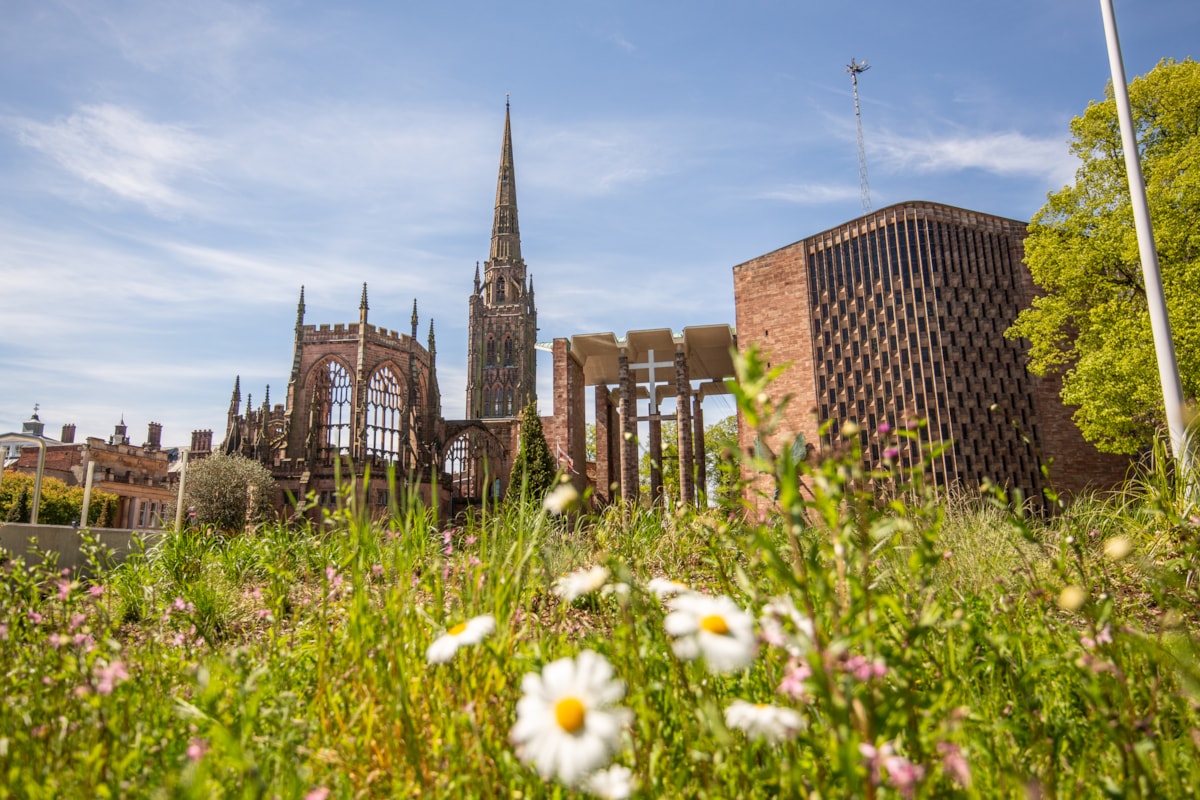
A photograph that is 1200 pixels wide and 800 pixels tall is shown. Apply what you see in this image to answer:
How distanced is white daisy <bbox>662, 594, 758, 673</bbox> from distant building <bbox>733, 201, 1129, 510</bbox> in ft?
50.1

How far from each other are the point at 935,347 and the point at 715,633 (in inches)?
670

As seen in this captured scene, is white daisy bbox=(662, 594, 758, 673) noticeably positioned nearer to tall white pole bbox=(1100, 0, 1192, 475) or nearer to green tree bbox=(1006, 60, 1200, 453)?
tall white pole bbox=(1100, 0, 1192, 475)

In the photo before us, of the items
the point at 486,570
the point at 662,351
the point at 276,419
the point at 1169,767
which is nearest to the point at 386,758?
the point at 486,570

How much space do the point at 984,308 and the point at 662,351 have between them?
29.3ft

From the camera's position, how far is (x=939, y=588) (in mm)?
3598

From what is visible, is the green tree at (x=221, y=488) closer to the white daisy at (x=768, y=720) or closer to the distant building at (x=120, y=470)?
the distant building at (x=120, y=470)

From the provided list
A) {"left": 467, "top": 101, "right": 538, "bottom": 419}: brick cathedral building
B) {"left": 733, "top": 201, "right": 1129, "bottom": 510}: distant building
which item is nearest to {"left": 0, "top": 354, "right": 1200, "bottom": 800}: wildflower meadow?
{"left": 733, "top": 201, "right": 1129, "bottom": 510}: distant building

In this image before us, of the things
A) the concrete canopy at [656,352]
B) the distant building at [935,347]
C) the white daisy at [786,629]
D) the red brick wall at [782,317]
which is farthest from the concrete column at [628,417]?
the white daisy at [786,629]

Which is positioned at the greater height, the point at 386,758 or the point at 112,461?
the point at 112,461

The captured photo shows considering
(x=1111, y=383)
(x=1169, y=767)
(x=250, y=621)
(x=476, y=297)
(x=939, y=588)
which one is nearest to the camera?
(x=1169, y=767)

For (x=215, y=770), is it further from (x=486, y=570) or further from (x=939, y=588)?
(x=939, y=588)

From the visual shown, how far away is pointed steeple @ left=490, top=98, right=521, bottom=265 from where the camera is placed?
222ft

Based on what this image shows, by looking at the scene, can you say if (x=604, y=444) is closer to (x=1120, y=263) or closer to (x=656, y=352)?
(x=656, y=352)

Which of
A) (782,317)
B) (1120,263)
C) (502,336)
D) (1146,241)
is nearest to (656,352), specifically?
(782,317)
